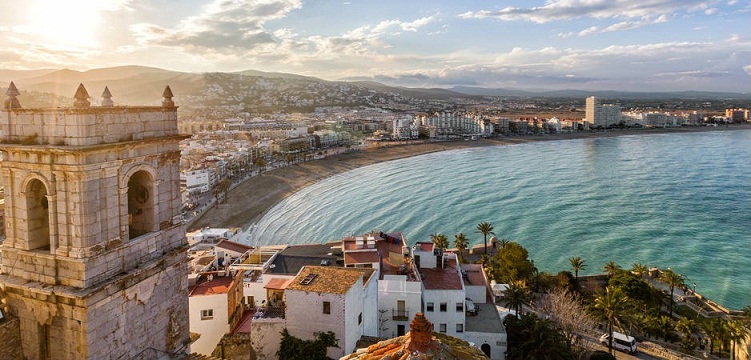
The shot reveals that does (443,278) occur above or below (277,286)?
below

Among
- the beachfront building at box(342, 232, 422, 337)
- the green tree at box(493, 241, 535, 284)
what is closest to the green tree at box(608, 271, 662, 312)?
the green tree at box(493, 241, 535, 284)

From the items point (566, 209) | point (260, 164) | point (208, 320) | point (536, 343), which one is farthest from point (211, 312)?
point (260, 164)

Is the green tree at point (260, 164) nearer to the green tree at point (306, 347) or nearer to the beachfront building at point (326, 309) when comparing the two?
the beachfront building at point (326, 309)

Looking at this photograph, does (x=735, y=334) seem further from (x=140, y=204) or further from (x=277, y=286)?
(x=140, y=204)

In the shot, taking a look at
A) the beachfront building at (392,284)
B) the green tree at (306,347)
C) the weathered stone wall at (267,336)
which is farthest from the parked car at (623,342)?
the weathered stone wall at (267,336)

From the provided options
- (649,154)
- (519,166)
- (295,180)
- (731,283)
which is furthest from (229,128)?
(731,283)

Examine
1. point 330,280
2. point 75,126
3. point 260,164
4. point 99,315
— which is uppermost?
point 75,126

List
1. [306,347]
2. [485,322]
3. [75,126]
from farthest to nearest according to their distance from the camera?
[485,322] → [306,347] → [75,126]
